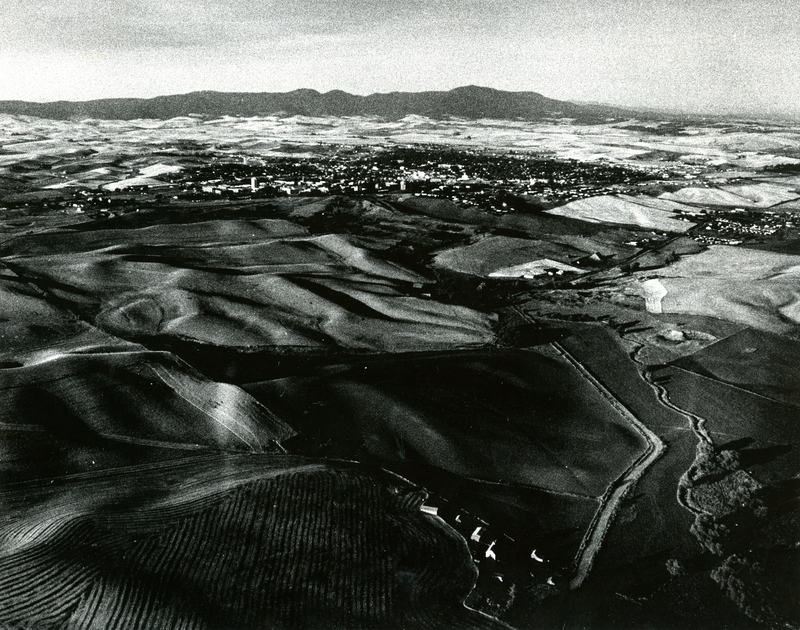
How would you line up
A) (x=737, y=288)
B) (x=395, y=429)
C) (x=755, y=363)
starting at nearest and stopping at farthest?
1. (x=395, y=429)
2. (x=755, y=363)
3. (x=737, y=288)

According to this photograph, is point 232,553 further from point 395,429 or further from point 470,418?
point 470,418

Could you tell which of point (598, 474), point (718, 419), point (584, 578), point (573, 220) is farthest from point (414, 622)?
point (573, 220)

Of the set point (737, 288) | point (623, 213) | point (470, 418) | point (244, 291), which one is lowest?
point (470, 418)

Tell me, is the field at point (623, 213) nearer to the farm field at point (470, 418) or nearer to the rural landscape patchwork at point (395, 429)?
the rural landscape patchwork at point (395, 429)

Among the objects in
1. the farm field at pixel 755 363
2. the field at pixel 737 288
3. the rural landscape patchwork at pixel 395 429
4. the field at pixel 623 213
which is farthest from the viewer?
the field at pixel 623 213

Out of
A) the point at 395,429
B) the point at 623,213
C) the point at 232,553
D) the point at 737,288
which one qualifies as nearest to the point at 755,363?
the point at 737,288

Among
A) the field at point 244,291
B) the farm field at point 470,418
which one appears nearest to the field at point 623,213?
the field at point 244,291

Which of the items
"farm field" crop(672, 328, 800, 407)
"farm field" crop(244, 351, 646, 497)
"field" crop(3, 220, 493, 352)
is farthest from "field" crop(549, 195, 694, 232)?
"farm field" crop(244, 351, 646, 497)

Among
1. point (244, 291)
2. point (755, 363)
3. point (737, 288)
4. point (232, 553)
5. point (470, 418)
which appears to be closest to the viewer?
point (232, 553)

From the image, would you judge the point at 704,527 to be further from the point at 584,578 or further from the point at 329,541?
the point at 329,541

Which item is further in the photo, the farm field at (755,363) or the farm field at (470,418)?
the farm field at (755,363)
